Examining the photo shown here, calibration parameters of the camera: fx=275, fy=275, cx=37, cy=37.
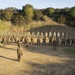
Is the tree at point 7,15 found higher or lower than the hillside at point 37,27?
higher

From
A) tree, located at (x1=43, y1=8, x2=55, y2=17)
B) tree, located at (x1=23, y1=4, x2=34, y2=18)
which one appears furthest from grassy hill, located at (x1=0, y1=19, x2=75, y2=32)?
tree, located at (x1=43, y1=8, x2=55, y2=17)

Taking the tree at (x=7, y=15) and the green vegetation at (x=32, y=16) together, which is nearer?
the tree at (x=7, y=15)

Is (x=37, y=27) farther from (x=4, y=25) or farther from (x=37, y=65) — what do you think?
(x=37, y=65)

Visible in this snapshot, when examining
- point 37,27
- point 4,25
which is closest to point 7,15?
point 4,25

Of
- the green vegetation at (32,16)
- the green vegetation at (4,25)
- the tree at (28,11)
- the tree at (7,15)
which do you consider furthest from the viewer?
the tree at (28,11)

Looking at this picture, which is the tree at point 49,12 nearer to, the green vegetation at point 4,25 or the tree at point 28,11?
the tree at point 28,11

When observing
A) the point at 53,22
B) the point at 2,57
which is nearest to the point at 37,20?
the point at 53,22

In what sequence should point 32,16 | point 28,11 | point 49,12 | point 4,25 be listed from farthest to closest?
1. point 49,12
2. point 32,16
3. point 28,11
4. point 4,25

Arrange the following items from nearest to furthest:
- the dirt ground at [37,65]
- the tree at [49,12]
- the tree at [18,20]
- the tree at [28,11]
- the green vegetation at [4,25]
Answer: the dirt ground at [37,65]
the green vegetation at [4,25]
the tree at [18,20]
the tree at [28,11]
the tree at [49,12]

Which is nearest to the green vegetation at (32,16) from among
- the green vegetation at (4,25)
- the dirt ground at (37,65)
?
the green vegetation at (4,25)

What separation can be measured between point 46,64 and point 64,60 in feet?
11.2

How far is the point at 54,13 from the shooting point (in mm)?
79875

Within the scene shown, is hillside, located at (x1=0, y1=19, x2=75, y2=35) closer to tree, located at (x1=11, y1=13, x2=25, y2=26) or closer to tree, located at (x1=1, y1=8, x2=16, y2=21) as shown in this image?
tree, located at (x1=11, y1=13, x2=25, y2=26)

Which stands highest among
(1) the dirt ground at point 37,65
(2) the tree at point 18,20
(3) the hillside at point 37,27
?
(2) the tree at point 18,20
